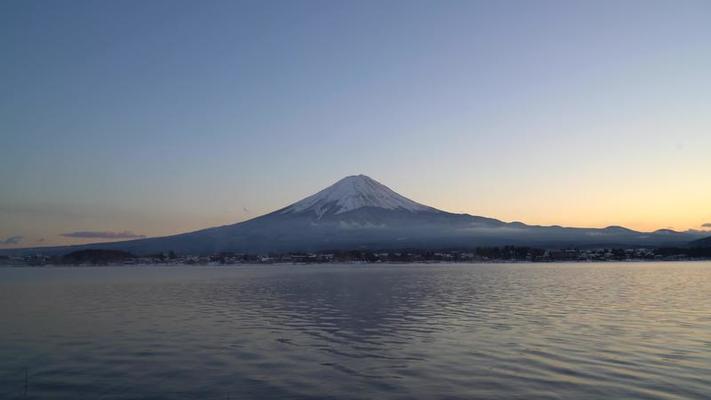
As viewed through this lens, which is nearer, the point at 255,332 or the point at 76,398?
Result: the point at 76,398

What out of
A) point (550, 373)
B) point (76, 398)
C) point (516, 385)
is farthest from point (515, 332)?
point (76, 398)

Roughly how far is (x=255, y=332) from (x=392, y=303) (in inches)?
585

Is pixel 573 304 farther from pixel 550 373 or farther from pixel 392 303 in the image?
pixel 550 373

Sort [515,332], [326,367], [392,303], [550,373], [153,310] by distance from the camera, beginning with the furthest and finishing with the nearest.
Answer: [392,303]
[153,310]
[515,332]
[326,367]
[550,373]

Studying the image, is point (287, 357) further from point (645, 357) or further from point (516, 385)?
point (645, 357)

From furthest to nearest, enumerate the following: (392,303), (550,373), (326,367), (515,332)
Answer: (392,303)
(515,332)
(326,367)
(550,373)

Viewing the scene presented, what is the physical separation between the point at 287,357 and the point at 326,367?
2.13 m

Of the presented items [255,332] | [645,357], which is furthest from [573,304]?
[255,332]

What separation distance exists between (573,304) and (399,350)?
19431 mm

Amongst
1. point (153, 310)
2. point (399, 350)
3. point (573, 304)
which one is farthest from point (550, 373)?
point (153, 310)

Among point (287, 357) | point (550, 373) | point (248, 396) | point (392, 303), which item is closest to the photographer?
point (248, 396)

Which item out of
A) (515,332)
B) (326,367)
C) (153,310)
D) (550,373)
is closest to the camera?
(550,373)

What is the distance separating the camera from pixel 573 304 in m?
34.7

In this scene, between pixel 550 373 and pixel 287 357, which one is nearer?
pixel 550 373
